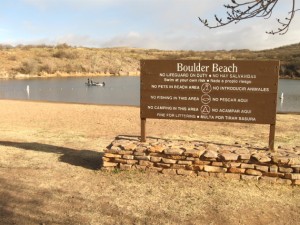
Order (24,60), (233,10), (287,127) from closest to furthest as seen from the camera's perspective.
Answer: (233,10), (287,127), (24,60)

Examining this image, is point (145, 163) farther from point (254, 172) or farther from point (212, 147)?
point (254, 172)

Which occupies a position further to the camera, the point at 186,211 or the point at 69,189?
the point at 69,189

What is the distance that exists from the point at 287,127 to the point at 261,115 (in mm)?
7092

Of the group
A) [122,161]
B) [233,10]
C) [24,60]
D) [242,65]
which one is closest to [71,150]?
[122,161]

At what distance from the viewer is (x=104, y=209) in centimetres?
557

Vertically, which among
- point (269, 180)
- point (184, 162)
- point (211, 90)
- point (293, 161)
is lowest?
point (269, 180)

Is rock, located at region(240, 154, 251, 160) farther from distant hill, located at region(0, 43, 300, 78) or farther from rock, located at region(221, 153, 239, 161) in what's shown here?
distant hill, located at region(0, 43, 300, 78)

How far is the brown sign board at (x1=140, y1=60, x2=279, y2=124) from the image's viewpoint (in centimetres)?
707

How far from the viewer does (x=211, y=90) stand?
24.1ft

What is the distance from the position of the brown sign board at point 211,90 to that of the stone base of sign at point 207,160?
626mm

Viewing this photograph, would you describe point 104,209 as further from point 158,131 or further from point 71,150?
point 158,131

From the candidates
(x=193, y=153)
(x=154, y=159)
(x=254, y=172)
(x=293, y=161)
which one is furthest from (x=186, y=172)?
(x=293, y=161)

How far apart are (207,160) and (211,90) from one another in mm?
1356

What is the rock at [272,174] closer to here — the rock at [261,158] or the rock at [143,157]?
the rock at [261,158]
